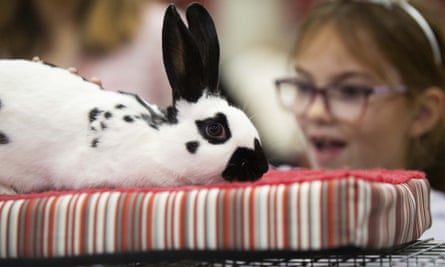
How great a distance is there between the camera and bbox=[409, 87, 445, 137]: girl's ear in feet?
5.36

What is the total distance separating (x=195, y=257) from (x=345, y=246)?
0.45ft

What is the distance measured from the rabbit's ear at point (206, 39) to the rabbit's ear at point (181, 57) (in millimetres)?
15

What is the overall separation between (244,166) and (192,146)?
0.19 ft

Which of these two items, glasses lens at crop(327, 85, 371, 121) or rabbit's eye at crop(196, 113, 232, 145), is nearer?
rabbit's eye at crop(196, 113, 232, 145)

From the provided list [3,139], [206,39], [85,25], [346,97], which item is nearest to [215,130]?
[206,39]

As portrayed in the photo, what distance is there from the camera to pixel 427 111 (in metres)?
1.64

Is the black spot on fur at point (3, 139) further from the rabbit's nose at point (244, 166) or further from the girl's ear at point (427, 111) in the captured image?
the girl's ear at point (427, 111)

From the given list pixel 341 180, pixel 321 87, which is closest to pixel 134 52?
pixel 321 87

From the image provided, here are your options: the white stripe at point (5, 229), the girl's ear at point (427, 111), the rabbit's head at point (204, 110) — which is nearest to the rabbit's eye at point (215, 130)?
the rabbit's head at point (204, 110)

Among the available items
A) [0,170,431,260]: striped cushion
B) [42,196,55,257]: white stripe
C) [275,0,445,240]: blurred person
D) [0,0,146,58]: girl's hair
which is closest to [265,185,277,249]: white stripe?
[0,170,431,260]: striped cushion

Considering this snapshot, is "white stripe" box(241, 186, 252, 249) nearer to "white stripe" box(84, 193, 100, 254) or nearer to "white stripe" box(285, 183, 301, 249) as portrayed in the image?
"white stripe" box(285, 183, 301, 249)

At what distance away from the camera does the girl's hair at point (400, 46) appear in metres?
1.59

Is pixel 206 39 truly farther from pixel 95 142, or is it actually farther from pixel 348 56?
pixel 348 56

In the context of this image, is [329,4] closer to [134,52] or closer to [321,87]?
[321,87]
